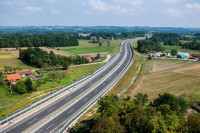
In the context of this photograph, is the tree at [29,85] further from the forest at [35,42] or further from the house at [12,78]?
the forest at [35,42]

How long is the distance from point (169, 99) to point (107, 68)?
50.9m

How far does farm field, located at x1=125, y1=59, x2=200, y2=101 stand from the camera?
56.9 m

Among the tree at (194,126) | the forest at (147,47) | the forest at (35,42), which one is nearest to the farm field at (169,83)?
the tree at (194,126)

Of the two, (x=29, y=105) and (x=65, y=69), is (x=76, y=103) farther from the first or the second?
(x=65, y=69)

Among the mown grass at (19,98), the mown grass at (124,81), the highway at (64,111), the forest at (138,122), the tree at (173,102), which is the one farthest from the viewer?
the mown grass at (124,81)

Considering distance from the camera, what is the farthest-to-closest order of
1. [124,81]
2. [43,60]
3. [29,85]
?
[43,60] → [124,81] → [29,85]

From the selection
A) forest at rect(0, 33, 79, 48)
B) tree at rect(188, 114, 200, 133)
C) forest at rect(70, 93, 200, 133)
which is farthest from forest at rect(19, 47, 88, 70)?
tree at rect(188, 114, 200, 133)

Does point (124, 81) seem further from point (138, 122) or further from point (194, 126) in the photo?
point (194, 126)

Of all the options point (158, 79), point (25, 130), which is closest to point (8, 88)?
point (25, 130)

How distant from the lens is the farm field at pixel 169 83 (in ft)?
187

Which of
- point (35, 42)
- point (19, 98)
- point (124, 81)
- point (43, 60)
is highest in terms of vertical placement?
point (35, 42)

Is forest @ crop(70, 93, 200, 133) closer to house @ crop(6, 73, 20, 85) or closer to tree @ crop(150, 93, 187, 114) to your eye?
tree @ crop(150, 93, 187, 114)

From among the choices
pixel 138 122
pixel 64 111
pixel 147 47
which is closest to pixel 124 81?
pixel 64 111

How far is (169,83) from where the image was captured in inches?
2618
